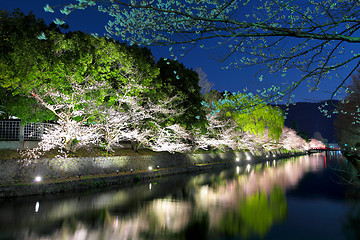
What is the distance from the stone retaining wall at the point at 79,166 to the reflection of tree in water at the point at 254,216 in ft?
33.1

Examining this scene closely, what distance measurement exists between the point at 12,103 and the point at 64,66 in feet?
13.3

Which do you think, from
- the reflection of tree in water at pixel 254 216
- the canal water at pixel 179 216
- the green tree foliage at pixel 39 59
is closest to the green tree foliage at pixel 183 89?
the green tree foliage at pixel 39 59

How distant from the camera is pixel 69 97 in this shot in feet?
57.6

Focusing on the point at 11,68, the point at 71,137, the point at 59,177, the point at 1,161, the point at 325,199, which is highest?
the point at 11,68

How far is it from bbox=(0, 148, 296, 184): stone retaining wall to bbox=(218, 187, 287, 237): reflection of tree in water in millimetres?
10074

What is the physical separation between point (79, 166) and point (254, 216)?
11648 mm

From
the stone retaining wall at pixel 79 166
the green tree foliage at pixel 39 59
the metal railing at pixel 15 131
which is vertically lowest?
the stone retaining wall at pixel 79 166

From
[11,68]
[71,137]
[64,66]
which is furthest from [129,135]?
[11,68]

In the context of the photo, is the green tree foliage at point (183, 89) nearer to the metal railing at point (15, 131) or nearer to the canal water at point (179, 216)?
the metal railing at point (15, 131)

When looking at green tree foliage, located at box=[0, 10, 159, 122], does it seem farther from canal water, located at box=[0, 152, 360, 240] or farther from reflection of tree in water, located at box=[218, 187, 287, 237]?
reflection of tree in water, located at box=[218, 187, 287, 237]

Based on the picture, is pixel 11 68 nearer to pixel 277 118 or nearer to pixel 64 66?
pixel 64 66

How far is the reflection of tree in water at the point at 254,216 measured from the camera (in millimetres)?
7816

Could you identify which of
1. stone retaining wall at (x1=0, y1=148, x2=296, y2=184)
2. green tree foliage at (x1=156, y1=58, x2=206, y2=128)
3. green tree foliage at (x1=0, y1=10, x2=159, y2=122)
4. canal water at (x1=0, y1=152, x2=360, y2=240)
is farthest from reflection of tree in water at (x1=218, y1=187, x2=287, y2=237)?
green tree foliage at (x1=156, y1=58, x2=206, y2=128)

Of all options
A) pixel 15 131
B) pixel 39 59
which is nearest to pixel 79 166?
pixel 15 131
